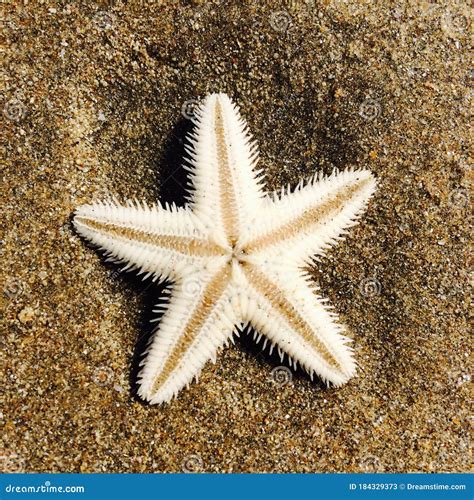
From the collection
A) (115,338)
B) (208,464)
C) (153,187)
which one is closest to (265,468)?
(208,464)

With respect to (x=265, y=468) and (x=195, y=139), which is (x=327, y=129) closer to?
(x=195, y=139)

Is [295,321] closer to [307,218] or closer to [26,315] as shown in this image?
[307,218]

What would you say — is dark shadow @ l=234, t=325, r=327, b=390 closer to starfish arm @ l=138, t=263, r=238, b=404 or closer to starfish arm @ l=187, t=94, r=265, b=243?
starfish arm @ l=138, t=263, r=238, b=404

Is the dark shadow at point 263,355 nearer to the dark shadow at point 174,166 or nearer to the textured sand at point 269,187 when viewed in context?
the textured sand at point 269,187

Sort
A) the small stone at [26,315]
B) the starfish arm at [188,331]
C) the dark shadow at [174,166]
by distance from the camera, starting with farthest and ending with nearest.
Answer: the dark shadow at [174,166]
the small stone at [26,315]
the starfish arm at [188,331]

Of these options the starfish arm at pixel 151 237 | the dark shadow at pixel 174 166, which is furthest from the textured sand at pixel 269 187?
the starfish arm at pixel 151 237

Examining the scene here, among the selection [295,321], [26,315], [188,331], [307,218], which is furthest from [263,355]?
[26,315]

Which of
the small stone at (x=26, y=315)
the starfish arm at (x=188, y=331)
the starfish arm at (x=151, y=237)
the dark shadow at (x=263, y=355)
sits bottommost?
the small stone at (x=26, y=315)
